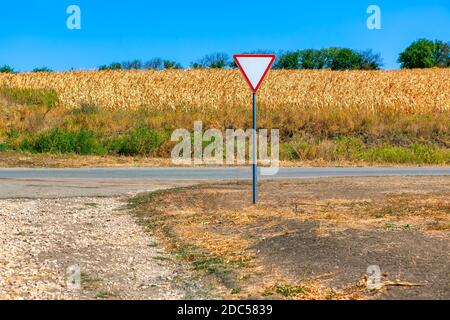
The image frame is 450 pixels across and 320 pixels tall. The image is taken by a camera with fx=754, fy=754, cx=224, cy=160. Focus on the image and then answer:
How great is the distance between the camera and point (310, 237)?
36.7ft

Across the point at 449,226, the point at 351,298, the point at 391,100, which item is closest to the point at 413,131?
the point at 391,100

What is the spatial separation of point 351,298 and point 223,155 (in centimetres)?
2200

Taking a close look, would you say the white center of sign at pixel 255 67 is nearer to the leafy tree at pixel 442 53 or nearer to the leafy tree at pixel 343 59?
the leafy tree at pixel 343 59

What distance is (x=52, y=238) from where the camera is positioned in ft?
38.6

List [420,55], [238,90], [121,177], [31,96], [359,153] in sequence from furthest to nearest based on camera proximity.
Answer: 1. [420,55]
2. [238,90]
3. [31,96]
4. [359,153]
5. [121,177]

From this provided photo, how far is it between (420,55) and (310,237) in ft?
310

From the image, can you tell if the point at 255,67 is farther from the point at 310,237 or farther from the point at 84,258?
the point at 84,258

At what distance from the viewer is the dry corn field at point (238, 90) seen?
41.1m

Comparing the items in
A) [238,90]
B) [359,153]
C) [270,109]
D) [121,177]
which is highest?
[238,90]

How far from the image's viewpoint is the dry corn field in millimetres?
41094

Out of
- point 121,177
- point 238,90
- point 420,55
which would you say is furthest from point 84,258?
point 420,55

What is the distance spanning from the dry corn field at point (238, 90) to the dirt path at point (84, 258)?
2523 cm

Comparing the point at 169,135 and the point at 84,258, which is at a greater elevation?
the point at 169,135

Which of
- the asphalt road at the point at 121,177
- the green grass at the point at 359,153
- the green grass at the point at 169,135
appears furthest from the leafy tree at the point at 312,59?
the asphalt road at the point at 121,177
